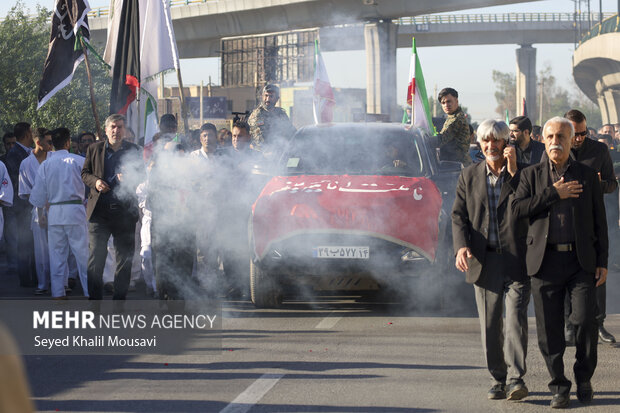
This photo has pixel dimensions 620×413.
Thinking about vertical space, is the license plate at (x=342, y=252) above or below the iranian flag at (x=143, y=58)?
below

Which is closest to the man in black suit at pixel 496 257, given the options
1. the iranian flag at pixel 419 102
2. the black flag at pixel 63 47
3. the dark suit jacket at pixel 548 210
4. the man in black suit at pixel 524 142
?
the dark suit jacket at pixel 548 210

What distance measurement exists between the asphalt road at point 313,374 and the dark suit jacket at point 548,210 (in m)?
0.90

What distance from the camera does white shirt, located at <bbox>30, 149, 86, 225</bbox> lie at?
383 inches

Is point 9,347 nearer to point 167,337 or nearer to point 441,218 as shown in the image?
point 167,337

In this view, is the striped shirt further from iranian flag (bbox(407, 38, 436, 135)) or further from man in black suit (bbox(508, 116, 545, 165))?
iranian flag (bbox(407, 38, 436, 135))

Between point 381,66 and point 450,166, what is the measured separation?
33492 millimetres

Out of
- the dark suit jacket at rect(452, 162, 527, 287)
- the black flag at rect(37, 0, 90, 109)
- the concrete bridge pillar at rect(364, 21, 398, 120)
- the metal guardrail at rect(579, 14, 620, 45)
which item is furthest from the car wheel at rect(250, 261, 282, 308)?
the metal guardrail at rect(579, 14, 620, 45)

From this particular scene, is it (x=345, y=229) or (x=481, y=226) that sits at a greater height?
(x=481, y=226)

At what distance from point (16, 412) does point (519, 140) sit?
807 centimetres

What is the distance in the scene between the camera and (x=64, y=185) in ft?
A: 31.9

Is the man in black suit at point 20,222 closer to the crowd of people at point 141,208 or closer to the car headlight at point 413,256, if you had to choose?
the crowd of people at point 141,208

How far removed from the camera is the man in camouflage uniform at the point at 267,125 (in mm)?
11297

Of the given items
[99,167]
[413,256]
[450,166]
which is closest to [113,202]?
[99,167]

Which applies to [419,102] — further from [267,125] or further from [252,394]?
[252,394]
